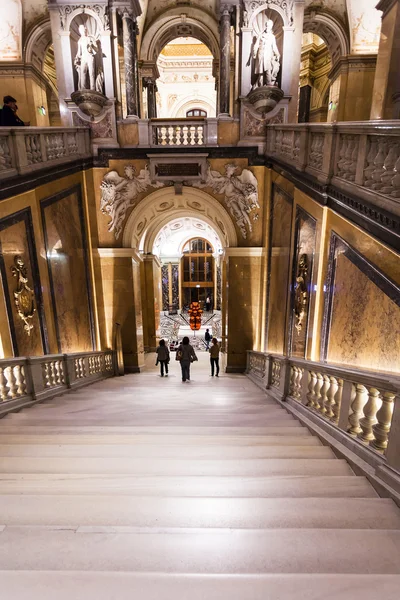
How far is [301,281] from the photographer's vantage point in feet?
18.3

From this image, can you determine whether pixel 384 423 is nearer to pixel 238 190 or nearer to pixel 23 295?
pixel 23 295

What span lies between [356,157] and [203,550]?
4.33 m

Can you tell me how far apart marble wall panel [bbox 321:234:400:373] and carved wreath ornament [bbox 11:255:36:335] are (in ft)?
16.7

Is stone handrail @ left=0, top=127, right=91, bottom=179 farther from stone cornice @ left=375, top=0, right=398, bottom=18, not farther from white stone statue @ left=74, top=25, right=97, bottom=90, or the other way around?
stone cornice @ left=375, top=0, right=398, bottom=18

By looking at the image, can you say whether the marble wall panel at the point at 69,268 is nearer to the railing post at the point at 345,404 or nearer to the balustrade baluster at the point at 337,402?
the balustrade baluster at the point at 337,402

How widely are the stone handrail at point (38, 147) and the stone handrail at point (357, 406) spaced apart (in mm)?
5579

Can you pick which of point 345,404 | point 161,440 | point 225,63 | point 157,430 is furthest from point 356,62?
point 161,440

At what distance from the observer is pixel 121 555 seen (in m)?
1.31

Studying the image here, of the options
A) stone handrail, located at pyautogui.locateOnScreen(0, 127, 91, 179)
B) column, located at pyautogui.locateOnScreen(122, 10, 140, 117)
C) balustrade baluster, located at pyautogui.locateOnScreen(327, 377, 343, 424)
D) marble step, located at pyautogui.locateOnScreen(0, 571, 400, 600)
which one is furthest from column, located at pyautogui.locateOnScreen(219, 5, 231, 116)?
marble step, located at pyautogui.locateOnScreen(0, 571, 400, 600)

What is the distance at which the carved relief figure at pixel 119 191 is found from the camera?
7.88 meters

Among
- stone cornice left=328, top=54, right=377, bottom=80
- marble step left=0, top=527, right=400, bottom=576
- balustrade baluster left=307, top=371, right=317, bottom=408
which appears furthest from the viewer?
stone cornice left=328, top=54, right=377, bottom=80

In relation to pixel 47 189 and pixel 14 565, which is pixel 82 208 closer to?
pixel 47 189

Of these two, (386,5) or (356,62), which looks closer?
(386,5)

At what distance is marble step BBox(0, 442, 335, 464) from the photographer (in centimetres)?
244
